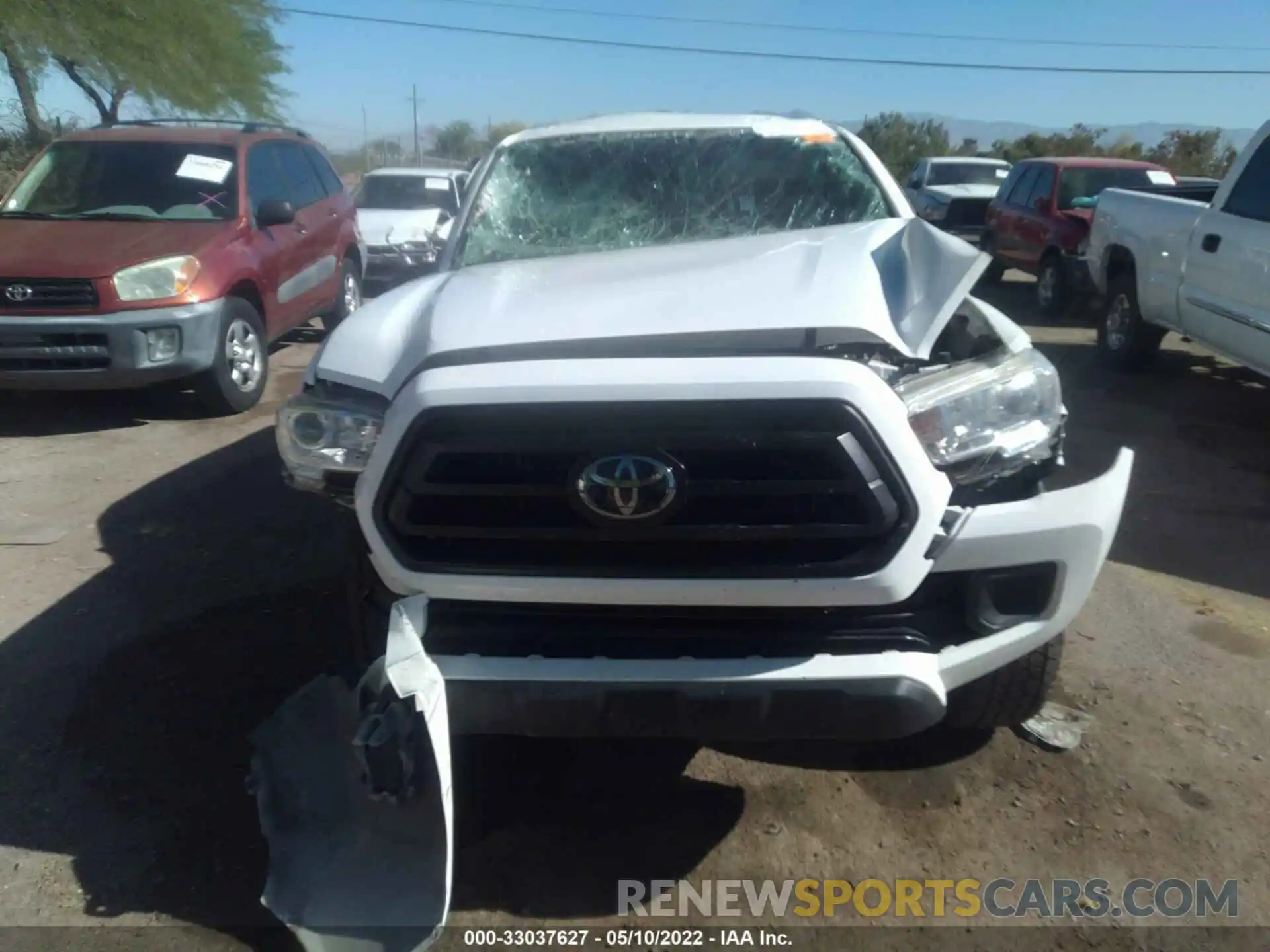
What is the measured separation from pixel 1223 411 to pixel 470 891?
6571 mm

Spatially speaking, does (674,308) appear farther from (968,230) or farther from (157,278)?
(968,230)

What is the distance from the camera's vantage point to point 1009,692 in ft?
9.02

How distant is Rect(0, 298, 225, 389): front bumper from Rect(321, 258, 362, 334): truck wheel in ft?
8.56

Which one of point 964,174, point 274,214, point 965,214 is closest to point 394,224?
point 274,214

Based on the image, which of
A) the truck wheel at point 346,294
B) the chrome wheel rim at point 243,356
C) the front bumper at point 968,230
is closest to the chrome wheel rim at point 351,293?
the truck wheel at point 346,294

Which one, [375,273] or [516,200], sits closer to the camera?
[516,200]

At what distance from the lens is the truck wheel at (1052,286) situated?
10963 millimetres

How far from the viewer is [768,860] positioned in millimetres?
2773

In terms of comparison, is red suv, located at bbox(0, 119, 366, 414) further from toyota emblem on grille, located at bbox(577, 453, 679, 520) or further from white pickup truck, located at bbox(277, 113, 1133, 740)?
toyota emblem on grille, located at bbox(577, 453, 679, 520)

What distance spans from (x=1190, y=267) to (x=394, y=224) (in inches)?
348

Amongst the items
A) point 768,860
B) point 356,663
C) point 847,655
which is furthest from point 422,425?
point 768,860

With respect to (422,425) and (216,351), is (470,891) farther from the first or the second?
(216,351)

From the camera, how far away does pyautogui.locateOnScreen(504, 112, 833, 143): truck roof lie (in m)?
4.36

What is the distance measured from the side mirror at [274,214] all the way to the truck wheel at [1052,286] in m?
7.72
